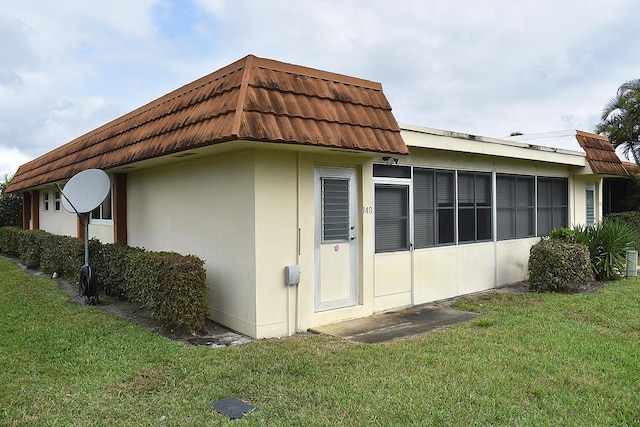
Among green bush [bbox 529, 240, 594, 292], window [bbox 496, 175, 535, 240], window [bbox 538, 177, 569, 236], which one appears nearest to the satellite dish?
window [bbox 496, 175, 535, 240]

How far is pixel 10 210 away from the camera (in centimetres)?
2062

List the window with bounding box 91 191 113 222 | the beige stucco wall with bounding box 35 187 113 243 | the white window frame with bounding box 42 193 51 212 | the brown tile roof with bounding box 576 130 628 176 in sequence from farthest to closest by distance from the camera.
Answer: the white window frame with bounding box 42 193 51 212 → the brown tile roof with bounding box 576 130 628 176 → the beige stucco wall with bounding box 35 187 113 243 → the window with bounding box 91 191 113 222

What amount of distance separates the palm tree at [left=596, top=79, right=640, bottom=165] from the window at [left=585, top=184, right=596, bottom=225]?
6366 mm

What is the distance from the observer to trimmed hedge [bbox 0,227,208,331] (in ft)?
19.2

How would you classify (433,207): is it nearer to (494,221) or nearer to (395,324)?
(494,221)

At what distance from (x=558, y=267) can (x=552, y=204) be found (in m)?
3.08

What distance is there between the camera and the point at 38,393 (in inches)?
162

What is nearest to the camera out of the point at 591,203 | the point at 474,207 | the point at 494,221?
the point at 474,207

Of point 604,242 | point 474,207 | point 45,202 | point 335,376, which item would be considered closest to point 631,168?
point 604,242

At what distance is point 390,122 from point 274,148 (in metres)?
1.83

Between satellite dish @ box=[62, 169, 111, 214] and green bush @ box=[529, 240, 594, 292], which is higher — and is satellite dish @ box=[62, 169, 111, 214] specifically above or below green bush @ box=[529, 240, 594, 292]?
above

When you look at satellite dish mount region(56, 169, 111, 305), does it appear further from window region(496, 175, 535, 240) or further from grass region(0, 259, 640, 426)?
window region(496, 175, 535, 240)

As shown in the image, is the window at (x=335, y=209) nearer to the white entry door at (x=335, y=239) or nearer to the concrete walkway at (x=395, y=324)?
the white entry door at (x=335, y=239)

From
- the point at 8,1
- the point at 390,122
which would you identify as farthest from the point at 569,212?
the point at 8,1
